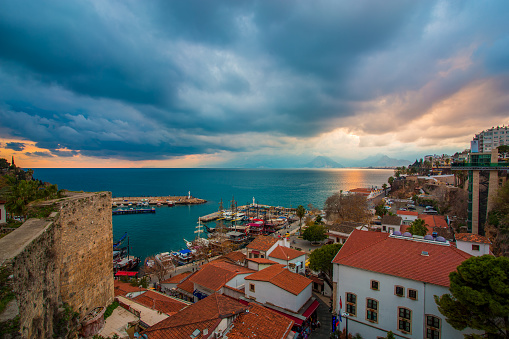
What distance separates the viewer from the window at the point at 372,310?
16.2 meters

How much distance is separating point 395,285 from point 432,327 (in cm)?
280

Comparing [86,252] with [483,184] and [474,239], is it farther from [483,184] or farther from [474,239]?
[483,184]

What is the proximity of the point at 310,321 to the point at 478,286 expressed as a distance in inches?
447

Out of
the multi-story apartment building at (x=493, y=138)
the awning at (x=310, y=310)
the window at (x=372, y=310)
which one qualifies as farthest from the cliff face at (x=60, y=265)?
the multi-story apartment building at (x=493, y=138)

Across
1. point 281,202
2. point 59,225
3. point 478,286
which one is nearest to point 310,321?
point 478,286

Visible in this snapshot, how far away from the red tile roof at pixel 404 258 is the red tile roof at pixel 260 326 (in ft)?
20.6

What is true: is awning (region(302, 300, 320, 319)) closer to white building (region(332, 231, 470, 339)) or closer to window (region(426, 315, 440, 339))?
white building (region(332, 231, 470, 339))

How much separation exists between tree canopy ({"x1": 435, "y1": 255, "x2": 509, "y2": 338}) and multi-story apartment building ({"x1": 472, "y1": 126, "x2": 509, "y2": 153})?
410 ft

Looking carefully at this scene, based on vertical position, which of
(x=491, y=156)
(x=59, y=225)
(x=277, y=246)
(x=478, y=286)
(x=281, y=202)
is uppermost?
(x=491, y=156)

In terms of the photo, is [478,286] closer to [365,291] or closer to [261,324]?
[365,291]

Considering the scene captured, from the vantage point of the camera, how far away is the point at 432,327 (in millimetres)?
Result: 14430

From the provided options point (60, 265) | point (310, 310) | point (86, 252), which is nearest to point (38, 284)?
point (60, 265)

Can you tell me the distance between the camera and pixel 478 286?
1140cm

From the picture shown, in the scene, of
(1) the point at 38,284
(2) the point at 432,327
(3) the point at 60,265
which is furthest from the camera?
(2) the point at 432,327
